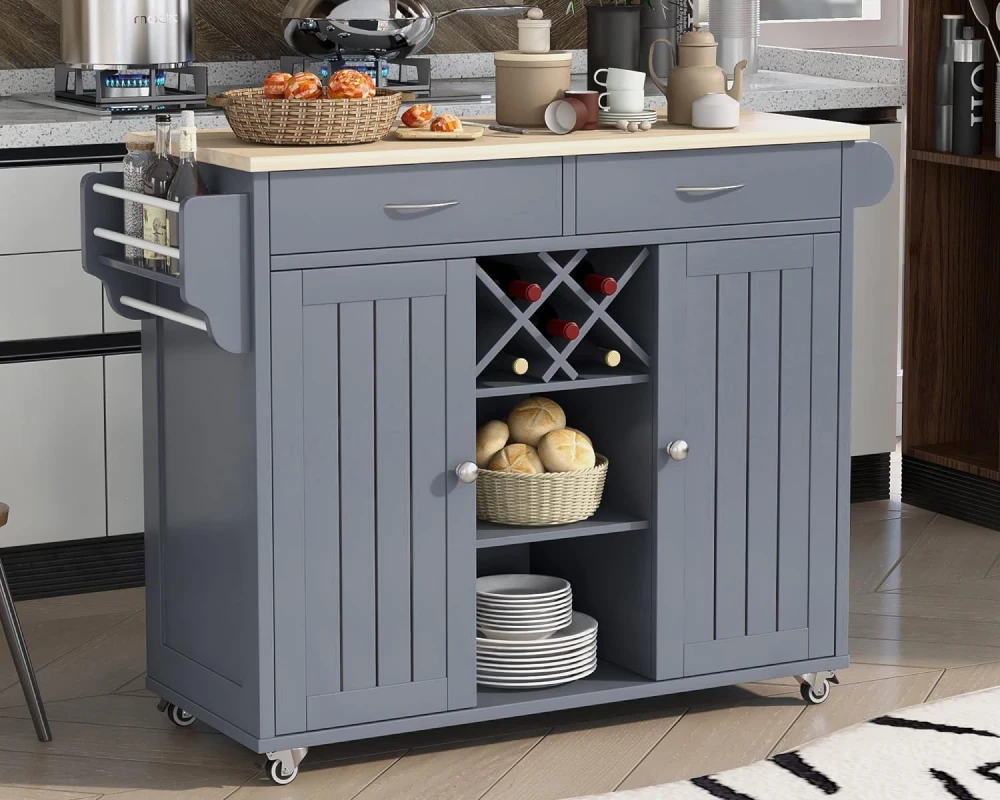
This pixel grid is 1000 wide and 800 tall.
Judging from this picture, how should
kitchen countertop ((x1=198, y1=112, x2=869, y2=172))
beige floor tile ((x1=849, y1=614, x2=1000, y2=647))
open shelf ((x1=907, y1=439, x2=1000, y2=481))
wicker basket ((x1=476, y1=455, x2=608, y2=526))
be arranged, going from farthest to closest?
Result: open shelf ((x1=907, y1=439, x2=1000, y2=481)) < beige floor tile ((x1=849, y1=614, x2=1000, y2=647)) < wicker basket ((x1=476, y1=455, x2=608, y2=526)) < kitchen countertop ((x1=198, y1=112, x2=869, y2=172))

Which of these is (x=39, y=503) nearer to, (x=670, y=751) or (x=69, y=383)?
(x=69, y=383)

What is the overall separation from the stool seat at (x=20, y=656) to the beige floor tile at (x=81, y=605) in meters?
0.76

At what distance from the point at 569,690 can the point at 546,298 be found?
2.30ft

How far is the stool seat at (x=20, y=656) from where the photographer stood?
323cm

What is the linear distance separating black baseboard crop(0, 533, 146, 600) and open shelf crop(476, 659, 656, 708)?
128 centimetres

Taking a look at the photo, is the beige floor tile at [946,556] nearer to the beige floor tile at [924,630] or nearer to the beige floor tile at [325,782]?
the beige floor tile at [924,630]

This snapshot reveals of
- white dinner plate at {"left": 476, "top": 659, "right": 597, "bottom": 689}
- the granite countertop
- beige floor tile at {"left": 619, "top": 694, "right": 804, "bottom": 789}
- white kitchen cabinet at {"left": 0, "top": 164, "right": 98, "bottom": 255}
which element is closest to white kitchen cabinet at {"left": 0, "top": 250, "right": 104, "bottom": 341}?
white kitchen cabinet at {"left": 0, "top": 164, "right": 98, "bottom": 255}

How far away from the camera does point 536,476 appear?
317 centimetres

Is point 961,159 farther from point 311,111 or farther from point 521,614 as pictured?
point 311,111

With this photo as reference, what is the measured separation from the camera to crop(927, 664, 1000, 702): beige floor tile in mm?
3531

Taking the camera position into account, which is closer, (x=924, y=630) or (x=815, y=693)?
(x=815, y=693)

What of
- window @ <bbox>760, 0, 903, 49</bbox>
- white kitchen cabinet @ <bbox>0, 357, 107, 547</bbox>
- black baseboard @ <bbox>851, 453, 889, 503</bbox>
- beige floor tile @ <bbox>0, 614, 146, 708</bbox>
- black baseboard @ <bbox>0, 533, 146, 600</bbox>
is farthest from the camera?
window @ <bbox>760, 0, 903, 49</bbox>

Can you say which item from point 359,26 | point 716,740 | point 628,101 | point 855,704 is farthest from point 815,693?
point 359,26

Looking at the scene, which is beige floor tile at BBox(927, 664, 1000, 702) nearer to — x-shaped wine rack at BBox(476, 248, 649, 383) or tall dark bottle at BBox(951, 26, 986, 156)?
x-shaped wine rack at BBox(476, 248, 649, 383)
